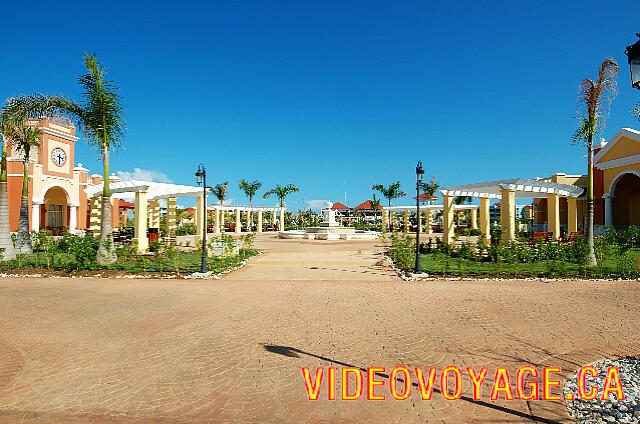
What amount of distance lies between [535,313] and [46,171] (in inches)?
1288

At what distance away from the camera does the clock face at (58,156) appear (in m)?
29.0

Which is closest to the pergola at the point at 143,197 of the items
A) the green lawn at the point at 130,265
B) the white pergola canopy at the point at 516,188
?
the green lawn at the point at 130,265

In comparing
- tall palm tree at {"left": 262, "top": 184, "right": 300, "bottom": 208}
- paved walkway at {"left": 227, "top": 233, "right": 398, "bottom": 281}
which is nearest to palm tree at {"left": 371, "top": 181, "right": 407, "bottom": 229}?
tall palm tree at {"left": 262, "top": 184, "right": 300, "bottom": 208}

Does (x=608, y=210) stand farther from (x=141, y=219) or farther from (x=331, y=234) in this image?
(x=141, y=219)

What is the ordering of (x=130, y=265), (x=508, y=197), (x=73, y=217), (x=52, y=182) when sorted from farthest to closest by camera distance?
1. (x=73, y=217)
2. (x=52, y=182)
3. (x=508, y=197)
4. (x=130, y=265)

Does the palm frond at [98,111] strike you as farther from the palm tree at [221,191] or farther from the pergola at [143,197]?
the palm tree at [221,191]

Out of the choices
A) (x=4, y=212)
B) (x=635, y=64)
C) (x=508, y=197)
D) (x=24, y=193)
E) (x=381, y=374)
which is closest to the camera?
(x=635, y=64)

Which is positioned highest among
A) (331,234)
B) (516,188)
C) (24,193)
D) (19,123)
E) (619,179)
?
(19,123)

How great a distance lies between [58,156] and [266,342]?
31.6 meters

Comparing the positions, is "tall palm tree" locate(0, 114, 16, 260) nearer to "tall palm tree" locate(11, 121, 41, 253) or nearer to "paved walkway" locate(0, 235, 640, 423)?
"tall palm tree" locate(11, 121, 41, 253)

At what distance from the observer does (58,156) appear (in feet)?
96.7

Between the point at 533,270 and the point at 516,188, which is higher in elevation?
the point at 516,188

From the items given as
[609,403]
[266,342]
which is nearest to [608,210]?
[609,403]

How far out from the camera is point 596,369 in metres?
4.36
